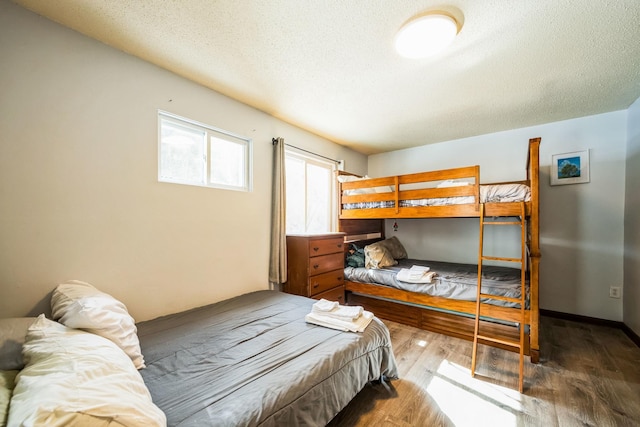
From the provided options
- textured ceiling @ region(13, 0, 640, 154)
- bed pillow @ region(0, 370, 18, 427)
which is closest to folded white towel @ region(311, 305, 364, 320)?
bed pillow @ region(0, 370, 18, 427)

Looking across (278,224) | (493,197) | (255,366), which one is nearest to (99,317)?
(255,366)

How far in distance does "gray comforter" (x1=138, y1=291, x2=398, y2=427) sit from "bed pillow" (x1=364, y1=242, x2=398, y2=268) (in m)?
1.49

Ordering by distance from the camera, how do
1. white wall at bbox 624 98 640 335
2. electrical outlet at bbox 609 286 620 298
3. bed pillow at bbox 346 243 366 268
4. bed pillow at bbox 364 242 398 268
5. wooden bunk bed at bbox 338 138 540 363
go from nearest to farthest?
wooden bunk bed at bbox 338 138 540 363 < white wall at bbox 624 98 640 335 < electrical outlet at bbox 609 286 620 298 < bed pillow at bbox 364 242 398 268 < bed pillow at bbox 346 243 366 268

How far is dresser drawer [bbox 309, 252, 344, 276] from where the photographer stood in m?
2.73

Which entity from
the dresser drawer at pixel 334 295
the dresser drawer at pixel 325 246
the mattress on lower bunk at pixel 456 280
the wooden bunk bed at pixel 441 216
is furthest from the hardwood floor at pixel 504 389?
the dresser drawer at pixel 325 246

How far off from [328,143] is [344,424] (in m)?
3.26

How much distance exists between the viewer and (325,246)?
289 centimetres

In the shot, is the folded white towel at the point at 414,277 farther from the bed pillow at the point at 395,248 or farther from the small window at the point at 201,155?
the small window at the point at 201,155

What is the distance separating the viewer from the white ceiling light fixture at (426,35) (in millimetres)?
1479

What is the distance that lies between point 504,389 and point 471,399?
0.31 m

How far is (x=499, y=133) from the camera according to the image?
138 inches

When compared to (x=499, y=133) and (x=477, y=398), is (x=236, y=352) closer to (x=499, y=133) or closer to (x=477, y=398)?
(x=477, y=398)

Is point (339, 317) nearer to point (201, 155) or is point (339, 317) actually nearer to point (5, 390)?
point (5, 390)

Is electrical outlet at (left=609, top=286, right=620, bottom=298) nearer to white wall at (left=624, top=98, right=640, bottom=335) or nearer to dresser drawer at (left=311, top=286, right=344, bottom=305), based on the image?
white wall at (left=624, top=98, right=640, bottom=335)
